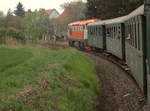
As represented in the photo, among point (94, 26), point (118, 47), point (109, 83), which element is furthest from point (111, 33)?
point (109, 83)

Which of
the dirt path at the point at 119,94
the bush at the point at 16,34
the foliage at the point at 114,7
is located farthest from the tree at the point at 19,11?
the dirt path at the point at 119,94

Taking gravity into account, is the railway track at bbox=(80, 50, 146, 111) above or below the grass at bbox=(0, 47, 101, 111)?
below

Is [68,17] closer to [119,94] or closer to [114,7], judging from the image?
[114,7]

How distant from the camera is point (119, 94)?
10211 mm

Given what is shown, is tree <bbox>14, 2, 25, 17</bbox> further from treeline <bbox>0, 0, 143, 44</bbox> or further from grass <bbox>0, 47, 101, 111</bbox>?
grass <bbox>0, 47, 101, 111</bbox>

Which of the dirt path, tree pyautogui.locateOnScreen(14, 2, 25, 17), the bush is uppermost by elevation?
tree pyautogui.locateOnScreen(14, 2, 25, 17)

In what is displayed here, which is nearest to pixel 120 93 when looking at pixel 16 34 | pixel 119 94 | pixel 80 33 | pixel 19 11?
pixel 119 94

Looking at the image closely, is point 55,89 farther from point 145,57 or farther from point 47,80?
point 145,57

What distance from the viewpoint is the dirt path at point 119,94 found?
859 cm

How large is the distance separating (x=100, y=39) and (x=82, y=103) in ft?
52.6

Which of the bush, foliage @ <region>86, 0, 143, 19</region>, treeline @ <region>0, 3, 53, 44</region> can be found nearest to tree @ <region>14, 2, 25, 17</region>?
treeline @ <region>0, 3, 53, 44</region>

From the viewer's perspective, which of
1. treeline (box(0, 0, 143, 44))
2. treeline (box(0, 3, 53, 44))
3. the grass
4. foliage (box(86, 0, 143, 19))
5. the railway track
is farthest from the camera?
foliage (box(86, 0, 143, 19))

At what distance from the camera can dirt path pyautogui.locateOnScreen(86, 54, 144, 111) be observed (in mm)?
8586

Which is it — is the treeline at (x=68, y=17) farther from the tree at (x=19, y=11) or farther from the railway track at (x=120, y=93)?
the railway track at (x=120, y=93)
